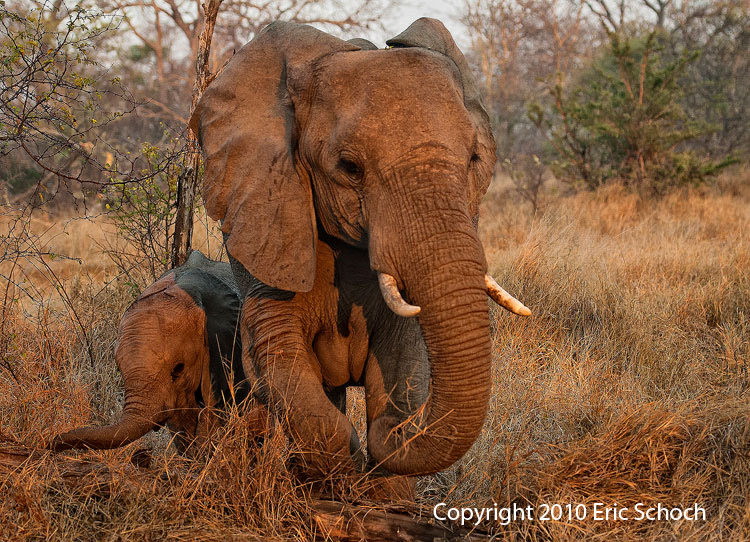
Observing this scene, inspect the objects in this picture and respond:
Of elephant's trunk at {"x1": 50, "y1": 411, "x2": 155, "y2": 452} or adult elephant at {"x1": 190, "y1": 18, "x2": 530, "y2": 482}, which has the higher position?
adult elephant at {"x1": 190, "y1": 18, "x2": 530, "y2": 482}

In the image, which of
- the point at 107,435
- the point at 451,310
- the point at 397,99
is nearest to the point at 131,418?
the point at 107,435

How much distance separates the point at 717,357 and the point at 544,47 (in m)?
23.8

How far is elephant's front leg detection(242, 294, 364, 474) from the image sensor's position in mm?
2988

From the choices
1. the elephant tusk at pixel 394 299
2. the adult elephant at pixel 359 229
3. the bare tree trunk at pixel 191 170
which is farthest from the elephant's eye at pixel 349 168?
the bare tree trunk at pixel 191 170

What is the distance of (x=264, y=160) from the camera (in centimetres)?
298

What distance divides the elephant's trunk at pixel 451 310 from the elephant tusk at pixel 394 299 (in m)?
0.04

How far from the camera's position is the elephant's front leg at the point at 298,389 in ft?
9.80

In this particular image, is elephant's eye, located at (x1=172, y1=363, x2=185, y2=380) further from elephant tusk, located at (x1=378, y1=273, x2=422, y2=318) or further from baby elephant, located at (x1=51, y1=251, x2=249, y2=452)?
elephant tusk, located at (x1=378, y1=273, x2=422, y2=318)

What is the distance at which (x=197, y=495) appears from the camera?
9.29 ft

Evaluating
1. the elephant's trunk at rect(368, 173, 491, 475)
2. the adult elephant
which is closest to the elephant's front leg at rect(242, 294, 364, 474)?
the adult elephant

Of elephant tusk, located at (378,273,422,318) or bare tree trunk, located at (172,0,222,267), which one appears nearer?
elephant tusk, located at (378,273,422,318)

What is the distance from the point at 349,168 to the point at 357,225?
8.6 inches

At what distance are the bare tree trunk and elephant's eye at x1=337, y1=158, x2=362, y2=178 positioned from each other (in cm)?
264

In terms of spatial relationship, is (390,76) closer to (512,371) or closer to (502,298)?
(502,298)
